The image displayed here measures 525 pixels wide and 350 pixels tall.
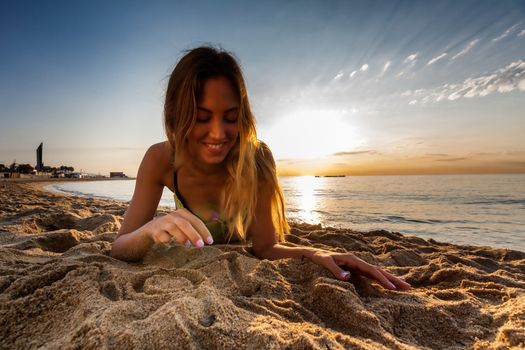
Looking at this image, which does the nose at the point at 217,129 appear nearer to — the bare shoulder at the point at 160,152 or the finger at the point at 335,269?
the bare shoulder at the point at 160,152

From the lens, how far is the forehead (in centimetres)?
216

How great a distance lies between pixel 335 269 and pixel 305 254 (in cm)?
33

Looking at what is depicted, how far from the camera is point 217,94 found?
217cm

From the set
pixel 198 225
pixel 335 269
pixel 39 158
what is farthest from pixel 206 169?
pixel 39 158

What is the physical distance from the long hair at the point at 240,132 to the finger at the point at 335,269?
0.81m

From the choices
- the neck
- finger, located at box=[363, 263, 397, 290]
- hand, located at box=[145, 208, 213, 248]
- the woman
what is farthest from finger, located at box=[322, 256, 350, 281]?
the neck

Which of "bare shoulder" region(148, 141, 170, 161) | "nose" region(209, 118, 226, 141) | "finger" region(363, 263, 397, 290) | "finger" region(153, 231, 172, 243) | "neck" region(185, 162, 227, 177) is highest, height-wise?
"nose" region(209, 118, 226, 141)

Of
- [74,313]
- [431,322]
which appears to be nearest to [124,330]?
[74,313]

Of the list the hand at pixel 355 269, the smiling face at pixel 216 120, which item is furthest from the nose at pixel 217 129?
the hand at pixel 355 269

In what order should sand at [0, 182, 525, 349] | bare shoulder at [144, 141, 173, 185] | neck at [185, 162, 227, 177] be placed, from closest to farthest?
sand at [0, 182, 525, 349]
bare shoulder at [144, 141, 173, 185]
neck at [185, 162, 227, 177]

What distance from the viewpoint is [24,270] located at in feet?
5.89

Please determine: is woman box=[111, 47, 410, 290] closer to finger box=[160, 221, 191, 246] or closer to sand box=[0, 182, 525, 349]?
finger box=[160, 221, 191, 246]

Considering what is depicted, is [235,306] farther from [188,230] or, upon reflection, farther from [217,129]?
[217,129]

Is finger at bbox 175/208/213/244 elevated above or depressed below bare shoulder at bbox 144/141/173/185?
below
